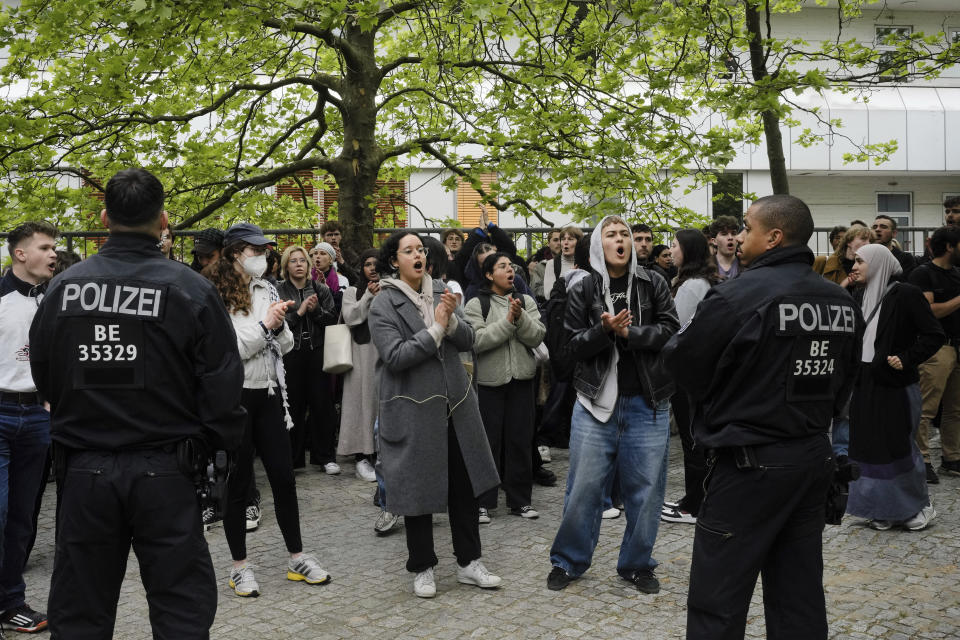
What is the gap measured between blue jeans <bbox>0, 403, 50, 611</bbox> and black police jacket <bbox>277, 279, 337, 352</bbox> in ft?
9.81

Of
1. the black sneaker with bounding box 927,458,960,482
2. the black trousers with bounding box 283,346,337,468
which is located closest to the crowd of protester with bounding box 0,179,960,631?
the black trousers with bounding box 283,346,337,468

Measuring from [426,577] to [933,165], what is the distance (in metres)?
21.1

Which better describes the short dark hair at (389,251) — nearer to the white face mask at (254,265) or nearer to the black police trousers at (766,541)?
the white face mask at (254,265)

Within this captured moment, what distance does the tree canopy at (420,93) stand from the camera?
8820mm

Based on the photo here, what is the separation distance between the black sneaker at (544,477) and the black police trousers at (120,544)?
16.1 ft

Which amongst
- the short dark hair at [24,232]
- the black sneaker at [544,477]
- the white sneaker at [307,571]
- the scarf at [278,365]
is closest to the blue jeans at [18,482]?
the short dark hair at [24,232]

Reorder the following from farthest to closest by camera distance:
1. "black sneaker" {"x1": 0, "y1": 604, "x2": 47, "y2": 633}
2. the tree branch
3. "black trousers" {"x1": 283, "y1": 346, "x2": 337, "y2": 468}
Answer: the tree branch → "black trousers" {"x1": 283, "y1": 346, "x2": 337, "y2": 468} → "black sneaker" {"x1": 0, "y1": 604, "x2": 47, "y2": 633}

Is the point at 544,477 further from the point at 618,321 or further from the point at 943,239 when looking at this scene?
the point at 943,239

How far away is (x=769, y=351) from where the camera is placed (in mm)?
3750

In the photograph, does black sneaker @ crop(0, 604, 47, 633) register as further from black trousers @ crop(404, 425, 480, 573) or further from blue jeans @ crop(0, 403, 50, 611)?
black trousers @ crop(404, 425, 480, 573)

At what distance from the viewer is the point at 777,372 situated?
3748mm

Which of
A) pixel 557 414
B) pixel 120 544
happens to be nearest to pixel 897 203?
pixel 557 414

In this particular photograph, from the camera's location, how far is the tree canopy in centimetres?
882

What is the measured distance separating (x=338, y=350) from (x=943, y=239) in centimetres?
530
